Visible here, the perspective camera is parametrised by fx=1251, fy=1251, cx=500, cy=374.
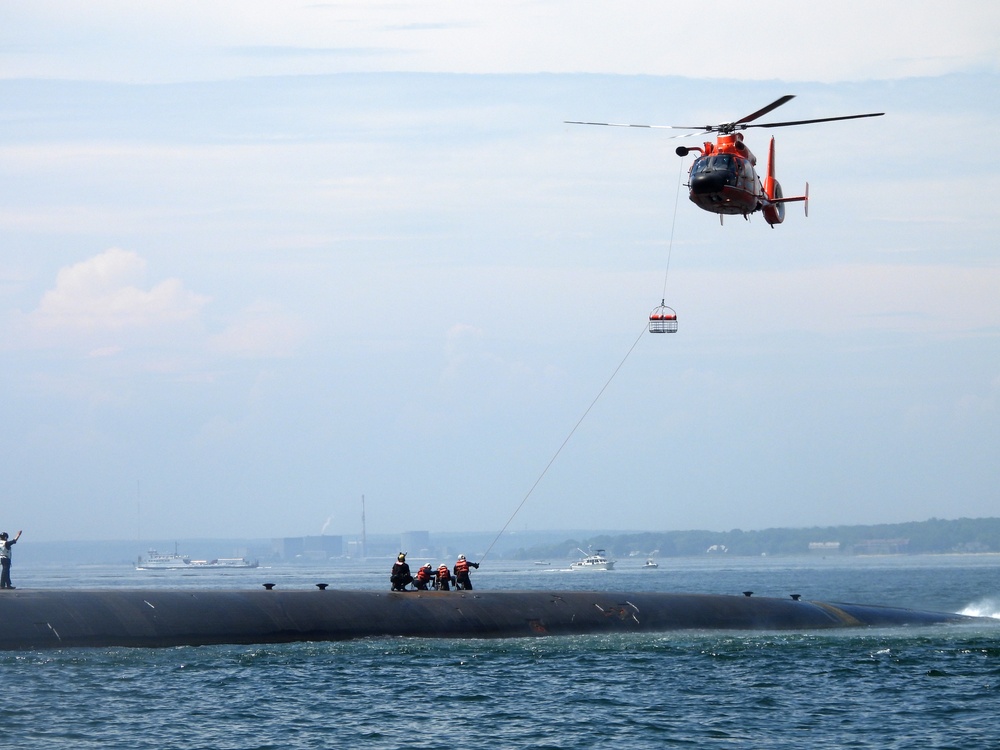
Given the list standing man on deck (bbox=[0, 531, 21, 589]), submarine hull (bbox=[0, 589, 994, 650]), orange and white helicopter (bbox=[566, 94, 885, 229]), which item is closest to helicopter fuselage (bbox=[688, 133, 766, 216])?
orange and white helicopter (bbox=[566, 94, 885, 229])

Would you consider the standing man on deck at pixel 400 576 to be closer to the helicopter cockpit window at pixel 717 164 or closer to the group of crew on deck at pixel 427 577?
the group of crew on deck at pixel 427 577

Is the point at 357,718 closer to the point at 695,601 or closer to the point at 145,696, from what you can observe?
the point at 145,696

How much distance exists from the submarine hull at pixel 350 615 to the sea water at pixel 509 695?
64cm

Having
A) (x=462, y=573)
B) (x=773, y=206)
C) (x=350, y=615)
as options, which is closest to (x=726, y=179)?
(x=773, y=206)

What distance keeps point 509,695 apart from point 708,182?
64.4 feet

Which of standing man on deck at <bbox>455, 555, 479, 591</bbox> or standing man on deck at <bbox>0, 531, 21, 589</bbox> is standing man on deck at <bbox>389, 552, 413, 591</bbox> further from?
standing man on deck at <bbox>0, 531, 21, 589</bbox>

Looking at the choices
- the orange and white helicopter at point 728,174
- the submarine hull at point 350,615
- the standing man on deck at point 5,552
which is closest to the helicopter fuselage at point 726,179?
the orange and white helicopter at point 728,174

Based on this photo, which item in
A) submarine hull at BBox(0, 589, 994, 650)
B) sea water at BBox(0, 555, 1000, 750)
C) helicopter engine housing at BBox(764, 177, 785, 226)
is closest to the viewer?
sea water at BBox(0, 555, 1000, 750)

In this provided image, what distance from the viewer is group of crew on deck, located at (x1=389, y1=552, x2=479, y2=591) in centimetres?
4231

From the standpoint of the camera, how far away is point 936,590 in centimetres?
9906

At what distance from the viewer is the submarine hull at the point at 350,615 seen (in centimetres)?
3484

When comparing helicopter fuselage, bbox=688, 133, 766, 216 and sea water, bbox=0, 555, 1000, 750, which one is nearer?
sea water, bbox=0, 555, 1000, 750

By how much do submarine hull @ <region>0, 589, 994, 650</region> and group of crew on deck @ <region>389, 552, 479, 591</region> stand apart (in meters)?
1.02

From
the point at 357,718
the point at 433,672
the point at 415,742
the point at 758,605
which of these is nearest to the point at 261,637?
the point at 433,672
